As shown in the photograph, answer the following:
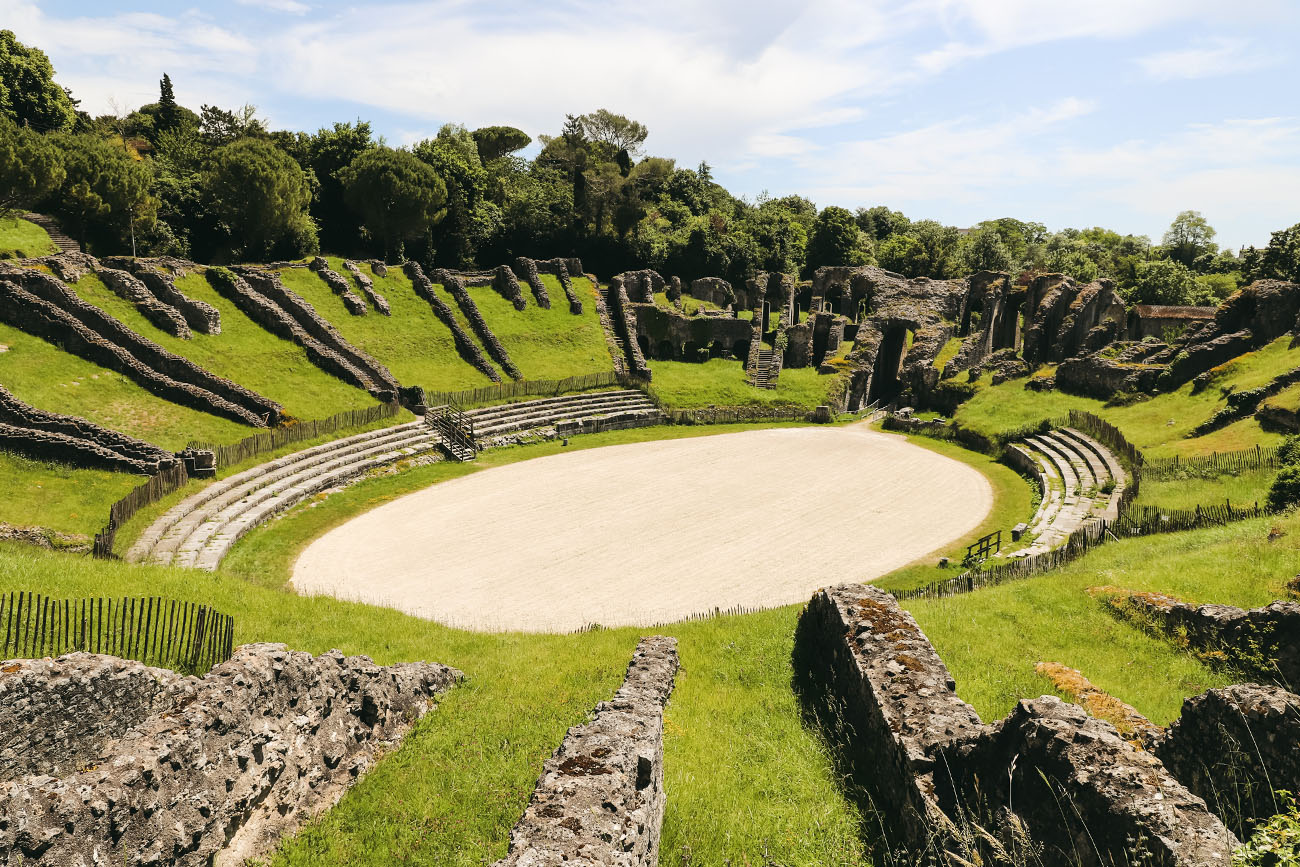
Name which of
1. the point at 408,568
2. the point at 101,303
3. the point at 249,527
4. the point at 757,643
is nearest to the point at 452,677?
the point at 757,643

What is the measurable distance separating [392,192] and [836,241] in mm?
45018

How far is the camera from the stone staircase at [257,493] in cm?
2089

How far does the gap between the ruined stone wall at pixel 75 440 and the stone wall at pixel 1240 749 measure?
2818cm

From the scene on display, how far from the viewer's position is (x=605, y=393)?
45.1 metres

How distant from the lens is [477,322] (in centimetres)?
4728

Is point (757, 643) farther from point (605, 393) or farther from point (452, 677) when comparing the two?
point (605, 393)

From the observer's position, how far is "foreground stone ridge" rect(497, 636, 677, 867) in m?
6.45

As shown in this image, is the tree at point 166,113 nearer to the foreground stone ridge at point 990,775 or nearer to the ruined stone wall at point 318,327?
the ruined stone wall at point 318,327

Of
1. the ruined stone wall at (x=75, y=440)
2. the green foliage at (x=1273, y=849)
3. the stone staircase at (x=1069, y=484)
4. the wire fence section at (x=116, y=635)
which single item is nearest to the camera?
the green foliage at (x=1273, y=849)

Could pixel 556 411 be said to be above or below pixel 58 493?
above

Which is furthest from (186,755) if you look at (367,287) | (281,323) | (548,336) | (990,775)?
(548,336)

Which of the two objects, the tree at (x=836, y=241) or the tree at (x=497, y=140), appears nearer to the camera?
the tree at (x=836, y=241)

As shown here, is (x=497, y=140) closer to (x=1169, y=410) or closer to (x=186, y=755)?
(x=1169, y=410)

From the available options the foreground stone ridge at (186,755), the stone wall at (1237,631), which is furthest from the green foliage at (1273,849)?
the foreground stone ridge at (186,755)
